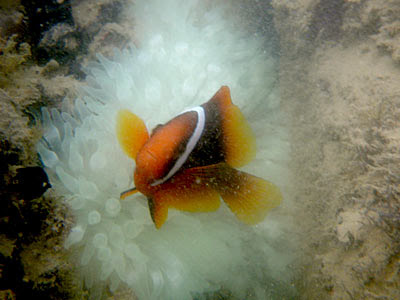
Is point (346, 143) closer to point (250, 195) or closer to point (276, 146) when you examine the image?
point (276, 146)

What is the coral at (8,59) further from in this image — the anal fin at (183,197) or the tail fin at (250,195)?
the tail fin at (250,195)

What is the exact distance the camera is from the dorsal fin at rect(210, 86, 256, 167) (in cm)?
132

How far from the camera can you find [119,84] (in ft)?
6.07

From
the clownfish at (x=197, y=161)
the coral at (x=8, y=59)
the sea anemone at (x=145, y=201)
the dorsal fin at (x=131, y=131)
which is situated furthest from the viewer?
the coral at (x=8, y=59)

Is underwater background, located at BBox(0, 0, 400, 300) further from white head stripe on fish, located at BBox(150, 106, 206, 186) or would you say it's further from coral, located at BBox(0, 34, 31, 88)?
white head stripe on fish, located at BBox(150, 106, 206, 186)

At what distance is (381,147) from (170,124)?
104 cm

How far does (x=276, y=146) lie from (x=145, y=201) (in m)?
1.02

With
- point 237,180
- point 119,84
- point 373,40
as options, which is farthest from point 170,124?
point 373,40

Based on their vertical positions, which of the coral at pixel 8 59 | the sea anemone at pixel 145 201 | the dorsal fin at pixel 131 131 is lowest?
the sea anemone at pixel 145 201

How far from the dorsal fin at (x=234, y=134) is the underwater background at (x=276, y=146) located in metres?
0.48

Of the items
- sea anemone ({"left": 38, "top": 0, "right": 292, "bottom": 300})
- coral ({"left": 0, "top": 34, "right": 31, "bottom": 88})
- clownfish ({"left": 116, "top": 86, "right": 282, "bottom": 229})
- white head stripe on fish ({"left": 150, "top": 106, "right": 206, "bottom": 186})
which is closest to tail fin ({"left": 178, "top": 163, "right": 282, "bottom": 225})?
clownfish ({"left": 116, "top": 86, "right": 282, "bottom": 229})

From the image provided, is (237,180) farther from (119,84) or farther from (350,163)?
(119,84)

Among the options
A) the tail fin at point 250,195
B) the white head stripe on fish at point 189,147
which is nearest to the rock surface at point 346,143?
the tail fin at point 250,195

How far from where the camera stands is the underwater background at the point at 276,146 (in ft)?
3.95
